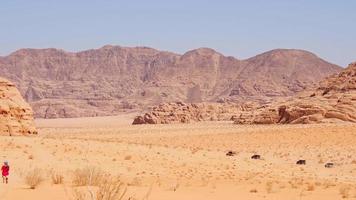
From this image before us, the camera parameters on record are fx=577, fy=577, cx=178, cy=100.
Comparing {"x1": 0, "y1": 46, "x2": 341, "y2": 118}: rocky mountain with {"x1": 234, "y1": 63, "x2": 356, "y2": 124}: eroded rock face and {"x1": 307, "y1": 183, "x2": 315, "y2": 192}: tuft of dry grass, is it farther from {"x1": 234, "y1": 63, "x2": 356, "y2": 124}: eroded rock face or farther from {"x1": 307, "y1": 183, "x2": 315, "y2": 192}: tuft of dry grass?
{"x1": 307, "y1": 183, "x2": 315, "y2": 192}: tuft of dry grass

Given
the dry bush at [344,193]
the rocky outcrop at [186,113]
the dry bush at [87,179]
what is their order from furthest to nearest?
the rocky outcrop at [186,113], the dry bush at [87,179], the dry bush at [344,193]

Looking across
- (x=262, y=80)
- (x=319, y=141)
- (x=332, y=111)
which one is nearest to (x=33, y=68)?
(x=262, y=80)

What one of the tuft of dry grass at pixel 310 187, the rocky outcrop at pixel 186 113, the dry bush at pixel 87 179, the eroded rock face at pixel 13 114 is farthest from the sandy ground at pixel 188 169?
the rocky outcrop at pixel 186 113

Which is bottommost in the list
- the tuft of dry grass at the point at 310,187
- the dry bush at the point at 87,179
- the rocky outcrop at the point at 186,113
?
the rocky outcrop at the point at 186,113

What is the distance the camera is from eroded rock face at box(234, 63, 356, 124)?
48375 mm

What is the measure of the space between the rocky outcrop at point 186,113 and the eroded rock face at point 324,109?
1568 cm

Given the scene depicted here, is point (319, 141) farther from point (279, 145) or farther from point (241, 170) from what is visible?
point (241, 170)

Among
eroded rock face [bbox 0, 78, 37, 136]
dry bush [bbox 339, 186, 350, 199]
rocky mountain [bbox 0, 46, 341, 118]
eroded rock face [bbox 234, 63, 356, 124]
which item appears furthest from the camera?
rocky mountain [bbox 0, 46, 341, 118]

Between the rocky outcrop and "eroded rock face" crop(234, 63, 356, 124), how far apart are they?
1568 cm

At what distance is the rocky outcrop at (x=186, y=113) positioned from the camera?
3017 inches

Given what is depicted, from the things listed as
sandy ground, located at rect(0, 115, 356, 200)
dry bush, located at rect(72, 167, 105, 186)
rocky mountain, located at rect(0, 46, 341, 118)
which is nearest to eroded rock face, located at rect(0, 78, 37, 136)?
sandy ground, located at rect(0, 115, 356, 200)

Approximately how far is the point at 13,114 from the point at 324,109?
31.3 meters

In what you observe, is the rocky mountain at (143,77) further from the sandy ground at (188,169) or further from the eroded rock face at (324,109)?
the sandy ground at (188,169)

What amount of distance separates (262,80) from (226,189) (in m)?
141
